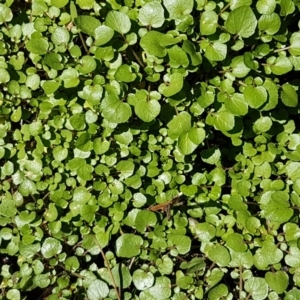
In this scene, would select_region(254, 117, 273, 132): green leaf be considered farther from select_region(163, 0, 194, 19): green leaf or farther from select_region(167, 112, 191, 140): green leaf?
select_region(163, 0, 194, 19): green leaf

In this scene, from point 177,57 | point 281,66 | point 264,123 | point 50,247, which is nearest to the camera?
point 177,57

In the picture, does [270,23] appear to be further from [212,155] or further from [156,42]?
[212,155]

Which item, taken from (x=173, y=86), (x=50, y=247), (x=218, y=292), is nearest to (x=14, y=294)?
(x=50, y=247)

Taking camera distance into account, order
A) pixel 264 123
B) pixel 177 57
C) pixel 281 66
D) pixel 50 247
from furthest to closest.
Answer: pixel 50 247
pixel 264 123
pixel 281 66
pixel 177 57

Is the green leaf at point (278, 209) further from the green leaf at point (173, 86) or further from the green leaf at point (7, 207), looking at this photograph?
the green leaf at point (7, 207)

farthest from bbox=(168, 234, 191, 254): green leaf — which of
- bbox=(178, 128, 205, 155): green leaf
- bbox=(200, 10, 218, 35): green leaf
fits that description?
bbox=(200, 10, 218, 35): green leaf

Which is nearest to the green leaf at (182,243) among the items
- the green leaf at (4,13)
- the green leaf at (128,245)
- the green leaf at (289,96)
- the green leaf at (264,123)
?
the green leaf at (128,245)
